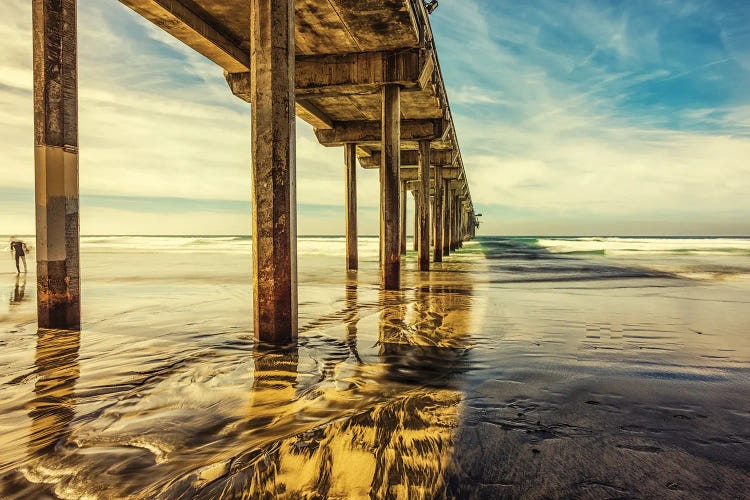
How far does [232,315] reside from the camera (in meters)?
6.73

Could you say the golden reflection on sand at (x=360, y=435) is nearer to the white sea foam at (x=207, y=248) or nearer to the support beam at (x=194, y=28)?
the support beam at (x=194, y=28)

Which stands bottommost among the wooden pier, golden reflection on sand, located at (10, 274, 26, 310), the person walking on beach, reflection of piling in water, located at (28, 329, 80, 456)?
reflection of piling in water, located at (28, 329, 80, 456)

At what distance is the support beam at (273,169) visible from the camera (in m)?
4.62

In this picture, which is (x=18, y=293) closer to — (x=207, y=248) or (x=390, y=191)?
(x=390, y=191)

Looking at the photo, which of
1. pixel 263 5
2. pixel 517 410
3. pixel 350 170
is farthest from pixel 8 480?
pixel 350 170

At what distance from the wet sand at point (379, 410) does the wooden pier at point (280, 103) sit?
2.94 ft

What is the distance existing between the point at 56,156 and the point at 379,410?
16.7 feet

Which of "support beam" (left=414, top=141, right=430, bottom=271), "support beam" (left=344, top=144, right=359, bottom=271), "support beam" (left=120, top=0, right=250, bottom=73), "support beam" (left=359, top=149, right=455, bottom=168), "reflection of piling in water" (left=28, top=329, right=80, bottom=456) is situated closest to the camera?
"reflection of piling in water" (left=28, top=329, right=80, bottom=456)

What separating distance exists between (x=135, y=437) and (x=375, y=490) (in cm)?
148

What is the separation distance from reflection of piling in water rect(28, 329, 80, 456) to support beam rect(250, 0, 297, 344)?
1.80m

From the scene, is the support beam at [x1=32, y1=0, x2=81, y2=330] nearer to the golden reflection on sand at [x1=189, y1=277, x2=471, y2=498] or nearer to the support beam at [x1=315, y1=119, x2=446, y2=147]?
the golden reflection on sand at [x1=189, y1=277, x2=471, y2=498]

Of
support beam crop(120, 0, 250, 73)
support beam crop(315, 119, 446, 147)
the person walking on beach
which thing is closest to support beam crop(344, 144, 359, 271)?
support beam crop(315, 119, 446, 147)

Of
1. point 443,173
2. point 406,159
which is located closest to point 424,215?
point 406,159

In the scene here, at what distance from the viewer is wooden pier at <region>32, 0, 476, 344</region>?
15.4ft
